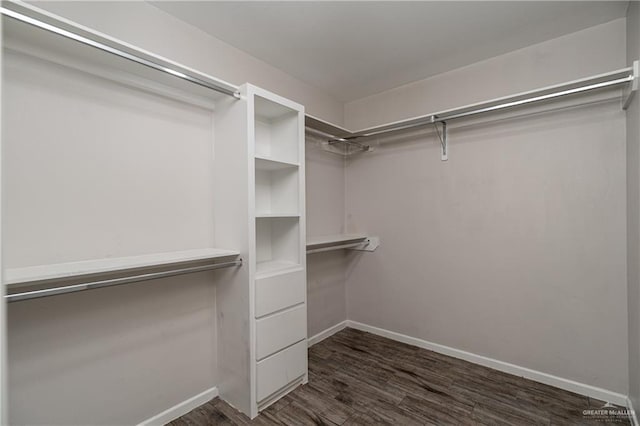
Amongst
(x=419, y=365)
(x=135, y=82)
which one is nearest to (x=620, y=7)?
(x=419, y=365)

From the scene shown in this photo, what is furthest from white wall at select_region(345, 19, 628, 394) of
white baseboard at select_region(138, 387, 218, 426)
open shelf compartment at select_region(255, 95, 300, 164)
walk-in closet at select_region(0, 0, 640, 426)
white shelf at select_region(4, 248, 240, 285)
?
white shelf at select_region(4, 248, 240, 285)

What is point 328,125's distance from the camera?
8.93 ft

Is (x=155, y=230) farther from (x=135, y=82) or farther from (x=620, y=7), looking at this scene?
(x=620, y=7)

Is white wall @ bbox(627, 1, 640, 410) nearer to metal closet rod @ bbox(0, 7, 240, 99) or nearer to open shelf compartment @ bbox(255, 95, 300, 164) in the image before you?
open shelf compartment @ bbox(255, 95, 300, 164)

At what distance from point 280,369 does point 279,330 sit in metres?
0.28

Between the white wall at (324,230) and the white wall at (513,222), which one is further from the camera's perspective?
the white wall at (324,230)

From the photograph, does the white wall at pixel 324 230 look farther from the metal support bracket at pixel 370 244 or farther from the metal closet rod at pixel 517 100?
the metal closet rod at pixel 517 100

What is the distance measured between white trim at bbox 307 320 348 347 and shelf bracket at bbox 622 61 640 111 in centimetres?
303

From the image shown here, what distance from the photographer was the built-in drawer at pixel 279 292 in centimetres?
199

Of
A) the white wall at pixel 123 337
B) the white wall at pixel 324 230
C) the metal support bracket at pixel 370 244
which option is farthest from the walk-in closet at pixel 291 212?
the metal support bracket at pixel 370 244

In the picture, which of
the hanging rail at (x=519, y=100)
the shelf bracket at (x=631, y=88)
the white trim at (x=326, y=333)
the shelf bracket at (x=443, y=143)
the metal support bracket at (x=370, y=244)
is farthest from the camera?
the metal support bracket at (x=370, y=244)

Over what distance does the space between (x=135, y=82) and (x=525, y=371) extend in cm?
349

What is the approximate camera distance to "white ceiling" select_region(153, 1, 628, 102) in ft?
6.26

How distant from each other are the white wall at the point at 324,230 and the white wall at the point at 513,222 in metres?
0.34
